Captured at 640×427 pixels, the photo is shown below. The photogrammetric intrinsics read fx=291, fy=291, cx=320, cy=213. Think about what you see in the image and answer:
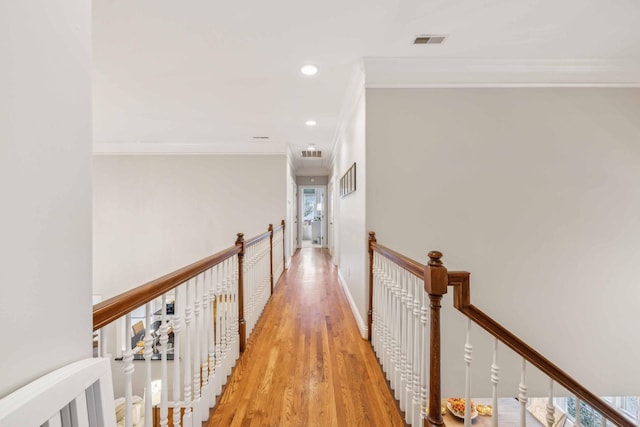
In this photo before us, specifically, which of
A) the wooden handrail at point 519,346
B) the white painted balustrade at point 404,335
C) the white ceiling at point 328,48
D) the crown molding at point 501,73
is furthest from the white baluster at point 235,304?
the crown molding at point 501,73

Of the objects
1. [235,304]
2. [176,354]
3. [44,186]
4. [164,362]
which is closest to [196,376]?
[176,354]

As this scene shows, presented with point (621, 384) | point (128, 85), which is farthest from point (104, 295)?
point (621, 384)

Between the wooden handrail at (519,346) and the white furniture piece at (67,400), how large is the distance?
1.23m

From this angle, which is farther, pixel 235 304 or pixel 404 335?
pixel 235 304

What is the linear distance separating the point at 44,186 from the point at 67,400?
0.46m

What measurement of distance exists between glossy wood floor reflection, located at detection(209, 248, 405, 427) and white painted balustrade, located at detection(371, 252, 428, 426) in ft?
0.45

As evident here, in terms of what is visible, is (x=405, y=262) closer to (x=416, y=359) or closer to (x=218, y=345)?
(x=416, y=359)

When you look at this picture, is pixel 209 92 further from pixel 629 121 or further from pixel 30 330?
pixel 629 121

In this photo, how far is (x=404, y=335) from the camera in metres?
1.71

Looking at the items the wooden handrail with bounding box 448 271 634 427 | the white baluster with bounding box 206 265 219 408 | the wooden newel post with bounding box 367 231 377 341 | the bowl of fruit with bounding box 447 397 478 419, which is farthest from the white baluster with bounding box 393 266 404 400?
the bowl of fruit with bounding box 447 397 478 419

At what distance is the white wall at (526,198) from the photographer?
265 centimetres

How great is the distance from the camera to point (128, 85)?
3021 millimetres

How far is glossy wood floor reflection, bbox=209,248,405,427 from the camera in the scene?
5.51 ft

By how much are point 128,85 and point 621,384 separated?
5531mm
